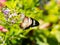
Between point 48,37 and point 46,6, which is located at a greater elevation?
point 46,6

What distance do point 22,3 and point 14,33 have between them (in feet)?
0.35

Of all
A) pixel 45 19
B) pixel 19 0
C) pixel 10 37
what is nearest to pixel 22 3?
pixel 19 0

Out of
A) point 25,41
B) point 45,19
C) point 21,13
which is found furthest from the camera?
point 45,19

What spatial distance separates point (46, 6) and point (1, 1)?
446 mm

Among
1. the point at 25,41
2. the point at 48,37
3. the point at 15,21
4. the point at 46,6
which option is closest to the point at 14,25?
the point at 15,21

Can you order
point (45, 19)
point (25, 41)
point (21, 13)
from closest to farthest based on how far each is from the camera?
point (21, 13), point (25, 41), point (45, 19)

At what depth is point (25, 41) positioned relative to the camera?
0.82m

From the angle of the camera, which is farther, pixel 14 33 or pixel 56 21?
pixel 56 21

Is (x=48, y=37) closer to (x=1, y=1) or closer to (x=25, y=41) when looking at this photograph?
(x=25, y=41)

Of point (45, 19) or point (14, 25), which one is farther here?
point (45, 19)

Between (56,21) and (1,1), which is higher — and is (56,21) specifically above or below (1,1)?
below

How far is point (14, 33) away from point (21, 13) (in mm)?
95

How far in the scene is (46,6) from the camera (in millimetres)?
1006

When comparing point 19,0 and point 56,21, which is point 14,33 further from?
point 56,21
